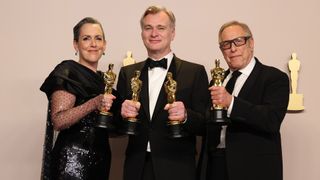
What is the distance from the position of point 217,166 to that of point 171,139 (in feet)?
0.78

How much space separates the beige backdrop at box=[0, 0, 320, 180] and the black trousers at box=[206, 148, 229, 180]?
2.65 ft

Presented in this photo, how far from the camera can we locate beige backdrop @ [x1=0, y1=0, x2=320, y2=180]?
8.80 ft

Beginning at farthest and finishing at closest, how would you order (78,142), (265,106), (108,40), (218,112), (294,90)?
(108,40) < (294,90) < (78,142) < (265,106) < (218,112)

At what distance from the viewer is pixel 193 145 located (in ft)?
6.36

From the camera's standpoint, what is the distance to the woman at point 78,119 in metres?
1.95

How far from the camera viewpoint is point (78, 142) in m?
1.97

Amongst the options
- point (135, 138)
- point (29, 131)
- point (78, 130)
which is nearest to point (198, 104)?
point (135, 138)

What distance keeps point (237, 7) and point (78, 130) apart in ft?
4.14

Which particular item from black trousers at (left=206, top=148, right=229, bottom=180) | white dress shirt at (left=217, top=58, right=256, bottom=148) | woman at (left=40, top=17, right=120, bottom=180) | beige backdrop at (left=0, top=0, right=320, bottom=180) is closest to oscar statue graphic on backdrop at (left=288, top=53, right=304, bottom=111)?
beige backdrop at (left=0, top=0, right=320, bottom=180)

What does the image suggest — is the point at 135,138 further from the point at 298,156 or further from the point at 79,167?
Result: the point at 298,156

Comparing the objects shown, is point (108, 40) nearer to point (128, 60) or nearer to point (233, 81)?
point (128, 60)

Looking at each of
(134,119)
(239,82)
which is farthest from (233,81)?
(134,119)

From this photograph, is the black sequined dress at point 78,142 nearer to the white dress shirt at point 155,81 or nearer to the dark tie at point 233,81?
the white dress shirt at point 155,81

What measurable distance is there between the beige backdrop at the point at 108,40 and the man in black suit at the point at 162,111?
2.46 feet
